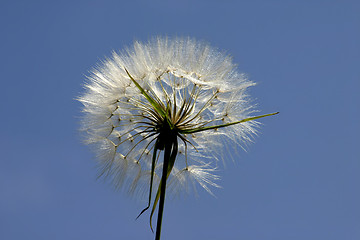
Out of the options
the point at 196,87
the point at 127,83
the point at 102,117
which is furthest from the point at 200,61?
the point at 102,117

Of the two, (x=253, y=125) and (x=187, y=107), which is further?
(x=253, y=125)

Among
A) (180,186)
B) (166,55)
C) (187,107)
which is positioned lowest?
(180,186)

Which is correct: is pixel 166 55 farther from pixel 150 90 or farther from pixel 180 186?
pixel 180 186

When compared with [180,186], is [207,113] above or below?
above

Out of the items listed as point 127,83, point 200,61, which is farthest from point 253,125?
point 127,83

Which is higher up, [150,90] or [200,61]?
[200,61]

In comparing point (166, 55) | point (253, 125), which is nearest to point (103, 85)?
point (166, 55)

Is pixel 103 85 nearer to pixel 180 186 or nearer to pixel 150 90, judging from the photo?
pixel 150 90

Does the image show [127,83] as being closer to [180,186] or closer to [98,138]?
[98,138]
